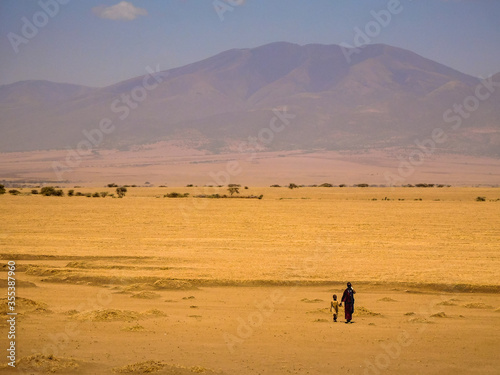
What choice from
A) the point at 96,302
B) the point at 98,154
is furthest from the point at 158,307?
the point at 98,154

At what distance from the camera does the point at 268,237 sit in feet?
95.1

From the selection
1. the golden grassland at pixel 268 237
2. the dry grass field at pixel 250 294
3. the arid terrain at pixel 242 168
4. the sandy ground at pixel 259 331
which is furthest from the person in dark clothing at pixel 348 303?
the arid terrain at pixel 242 168

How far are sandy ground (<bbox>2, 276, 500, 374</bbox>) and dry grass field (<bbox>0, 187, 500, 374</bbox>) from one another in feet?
0.13

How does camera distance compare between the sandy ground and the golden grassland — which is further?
the golden grassland

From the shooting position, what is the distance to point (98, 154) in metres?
162

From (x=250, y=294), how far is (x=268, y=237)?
11.7 m

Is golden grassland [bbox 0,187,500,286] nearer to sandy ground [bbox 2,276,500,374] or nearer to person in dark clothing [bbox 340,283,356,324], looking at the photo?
sandy ground [bbox 2,276,500,374]

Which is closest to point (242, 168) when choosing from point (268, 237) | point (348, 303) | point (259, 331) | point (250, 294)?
point (268, 237)

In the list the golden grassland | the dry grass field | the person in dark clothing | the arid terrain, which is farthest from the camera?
the arid terrain

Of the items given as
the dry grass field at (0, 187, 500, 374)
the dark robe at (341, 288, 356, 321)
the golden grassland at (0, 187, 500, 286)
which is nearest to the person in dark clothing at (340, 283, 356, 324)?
the dark robe at (341, 288, 356, 321)

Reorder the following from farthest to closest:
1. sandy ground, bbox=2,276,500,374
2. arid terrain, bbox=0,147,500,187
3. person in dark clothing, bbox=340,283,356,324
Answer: arid terrain, bbox=0,147,500,187 < person in dark clothing, bbox=340,283,356,324 < sandy ground, bbox=2,276,500,374

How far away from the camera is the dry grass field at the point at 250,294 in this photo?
11.8 m

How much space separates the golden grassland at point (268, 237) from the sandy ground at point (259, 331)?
2542 millimetres

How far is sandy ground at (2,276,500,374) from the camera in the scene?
37.8 feet
